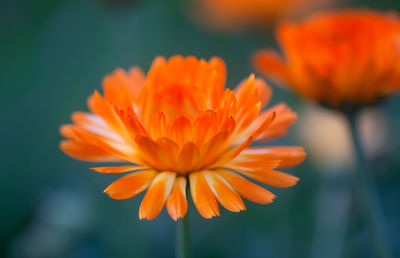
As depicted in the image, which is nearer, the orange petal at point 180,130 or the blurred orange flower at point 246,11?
the orange petal at point 180,130

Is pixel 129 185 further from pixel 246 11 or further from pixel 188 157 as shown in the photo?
pixel 246 11

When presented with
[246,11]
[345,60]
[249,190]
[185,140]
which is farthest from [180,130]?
[246,11]

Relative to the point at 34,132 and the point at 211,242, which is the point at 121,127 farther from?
the point at 34,132

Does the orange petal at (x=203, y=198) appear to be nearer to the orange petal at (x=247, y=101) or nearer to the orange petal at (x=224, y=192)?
the orange petal at (x=224, y=192)

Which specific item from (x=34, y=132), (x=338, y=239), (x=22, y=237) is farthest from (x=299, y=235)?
(x=34, y=132)

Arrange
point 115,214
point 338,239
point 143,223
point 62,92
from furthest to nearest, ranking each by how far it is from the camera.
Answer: point 62,92 < point 115,214 < point 143,223 < point 338,239

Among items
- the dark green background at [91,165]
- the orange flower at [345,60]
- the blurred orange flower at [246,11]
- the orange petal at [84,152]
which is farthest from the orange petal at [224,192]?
the blurred orange flower at [246,11]

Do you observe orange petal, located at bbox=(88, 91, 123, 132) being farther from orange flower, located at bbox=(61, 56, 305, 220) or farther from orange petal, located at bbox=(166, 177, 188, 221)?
orange petal, located at bbox=(166, 177, 188, 221)
